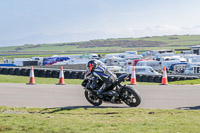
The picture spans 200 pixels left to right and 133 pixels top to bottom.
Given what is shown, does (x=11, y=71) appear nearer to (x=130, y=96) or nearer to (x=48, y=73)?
(x=48, y=73)

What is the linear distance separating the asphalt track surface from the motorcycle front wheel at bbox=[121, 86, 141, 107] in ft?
1.01

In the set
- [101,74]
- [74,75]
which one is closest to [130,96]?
[101,74]

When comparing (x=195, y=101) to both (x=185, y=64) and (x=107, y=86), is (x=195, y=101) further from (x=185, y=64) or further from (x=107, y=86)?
(x=185, y=64)

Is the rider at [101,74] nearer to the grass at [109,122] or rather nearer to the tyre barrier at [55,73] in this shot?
the grass at [109,122]

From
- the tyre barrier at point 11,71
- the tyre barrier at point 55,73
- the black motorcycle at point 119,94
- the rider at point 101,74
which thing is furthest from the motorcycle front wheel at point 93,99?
the tyre barrier at point 11,71

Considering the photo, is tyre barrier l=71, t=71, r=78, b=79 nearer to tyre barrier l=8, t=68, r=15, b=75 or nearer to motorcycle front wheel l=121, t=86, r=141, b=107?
tyre barrier l=8, t=68, r=15, b=75

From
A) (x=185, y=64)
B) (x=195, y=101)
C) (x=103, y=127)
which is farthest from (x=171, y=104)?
(x=185, y=64)

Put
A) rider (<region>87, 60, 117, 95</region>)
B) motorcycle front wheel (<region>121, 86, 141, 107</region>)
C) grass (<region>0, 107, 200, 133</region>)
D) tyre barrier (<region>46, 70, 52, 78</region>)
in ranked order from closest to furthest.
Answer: grass (<region>0, 107, 200, 133</region>) < motorcycle front wheel (<region>121, 86, 141, 107</region>) < rider (<region>87, 60, 117, 95</region>) < tyre barrier (<region>46, 70, 52, 78</region>)

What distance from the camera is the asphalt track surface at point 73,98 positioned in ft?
36.4

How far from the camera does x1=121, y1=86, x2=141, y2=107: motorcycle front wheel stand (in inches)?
409

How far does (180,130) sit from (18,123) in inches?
129

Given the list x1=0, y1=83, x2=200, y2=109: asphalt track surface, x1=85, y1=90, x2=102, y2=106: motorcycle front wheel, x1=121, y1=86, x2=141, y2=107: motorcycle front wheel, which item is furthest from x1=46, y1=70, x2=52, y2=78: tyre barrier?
x1=121, y1=86, x2=141, y2=107: motorcycle front wheel

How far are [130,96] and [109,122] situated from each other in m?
2.99

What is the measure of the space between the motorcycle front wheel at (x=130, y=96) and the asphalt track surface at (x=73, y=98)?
31 centimetres
